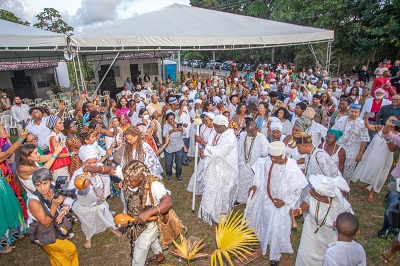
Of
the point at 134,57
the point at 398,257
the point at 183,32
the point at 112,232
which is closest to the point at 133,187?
the point at 112,232

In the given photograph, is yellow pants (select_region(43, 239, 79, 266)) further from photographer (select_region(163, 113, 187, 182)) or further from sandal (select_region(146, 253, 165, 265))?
photographer (select_region(163, 113, 187, 182))

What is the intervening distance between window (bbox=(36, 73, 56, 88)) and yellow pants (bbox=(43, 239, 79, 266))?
23.0m

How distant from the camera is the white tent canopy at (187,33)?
9305mm

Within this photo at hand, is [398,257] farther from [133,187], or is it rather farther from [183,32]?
[183,32]

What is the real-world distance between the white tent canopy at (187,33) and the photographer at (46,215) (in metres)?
6.87

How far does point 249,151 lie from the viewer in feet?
16.5

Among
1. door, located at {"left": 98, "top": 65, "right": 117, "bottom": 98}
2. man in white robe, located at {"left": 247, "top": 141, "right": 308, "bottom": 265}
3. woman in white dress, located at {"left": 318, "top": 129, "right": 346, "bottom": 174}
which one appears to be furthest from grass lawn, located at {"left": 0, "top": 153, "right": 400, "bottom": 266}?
door, located at {"left": 98, "top": 65, "right": 117, "bottom": 98}

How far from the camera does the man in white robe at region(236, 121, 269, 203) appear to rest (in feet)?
16.1

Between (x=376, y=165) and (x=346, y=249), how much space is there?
12.7 feet

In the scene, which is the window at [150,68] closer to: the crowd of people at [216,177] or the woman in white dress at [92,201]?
the crowd of people at [216,177]

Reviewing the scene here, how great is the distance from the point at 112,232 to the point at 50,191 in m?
2.24

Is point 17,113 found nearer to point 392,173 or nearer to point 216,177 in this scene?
point 216,177

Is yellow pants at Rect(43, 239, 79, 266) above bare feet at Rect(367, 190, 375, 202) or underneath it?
above

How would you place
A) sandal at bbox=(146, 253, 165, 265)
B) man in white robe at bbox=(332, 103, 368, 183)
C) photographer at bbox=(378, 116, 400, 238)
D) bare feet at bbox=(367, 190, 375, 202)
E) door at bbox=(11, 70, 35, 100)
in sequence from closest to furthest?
sandal at bbox=(146, 253, 165, 265) → photographer at bbox=(378, 116, 400, 238) → man in white robe at bbox=(332, 103, 368, 183) → bare feet at bbox=(367, 190, 375, 202) → door at bbox=(11, 70, 35, 100)
